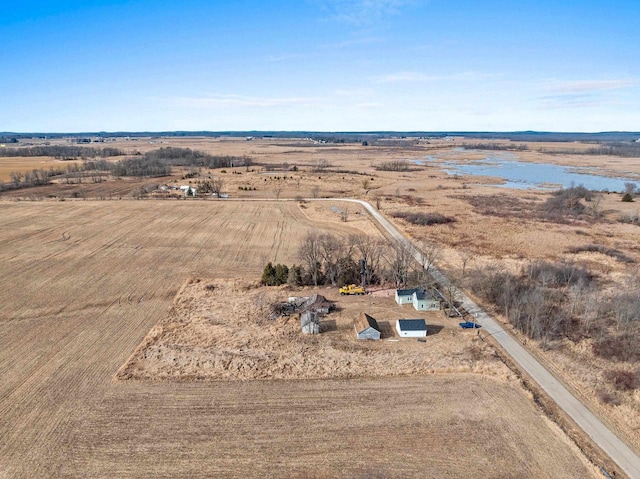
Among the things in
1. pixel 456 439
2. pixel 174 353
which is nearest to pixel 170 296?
pixel 174 353

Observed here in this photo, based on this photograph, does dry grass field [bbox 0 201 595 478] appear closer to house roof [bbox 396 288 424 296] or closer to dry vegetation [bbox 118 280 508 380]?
dry vegetation [bbox 118 280 508 380]

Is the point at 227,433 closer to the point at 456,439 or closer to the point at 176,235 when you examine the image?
the point at 456,439

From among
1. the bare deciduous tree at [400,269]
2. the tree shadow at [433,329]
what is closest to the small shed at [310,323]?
the tree shadow at [433,329]

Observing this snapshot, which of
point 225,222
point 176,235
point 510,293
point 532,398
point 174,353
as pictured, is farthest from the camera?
point 225,222

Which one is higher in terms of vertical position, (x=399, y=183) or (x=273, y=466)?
(x=399, y=183)

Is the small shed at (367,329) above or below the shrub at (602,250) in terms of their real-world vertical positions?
below

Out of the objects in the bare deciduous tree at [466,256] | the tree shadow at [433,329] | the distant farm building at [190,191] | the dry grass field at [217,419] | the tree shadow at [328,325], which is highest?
the distant farm building at [190,191]

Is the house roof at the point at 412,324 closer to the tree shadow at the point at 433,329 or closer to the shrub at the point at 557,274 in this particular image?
the tree shadow at the point at 433,329
